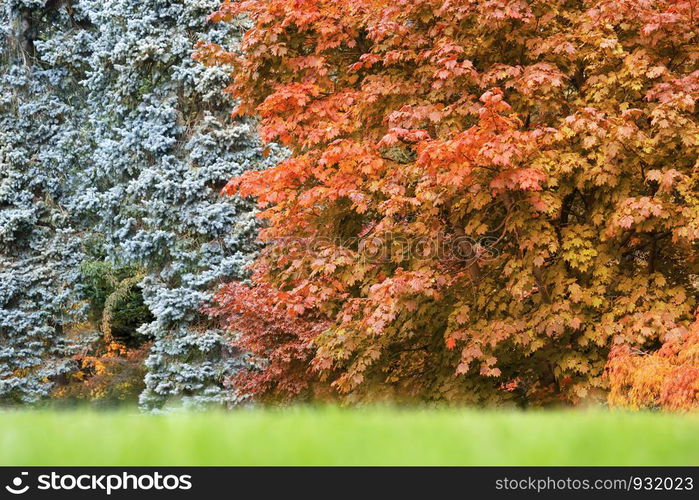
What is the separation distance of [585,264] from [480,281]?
1.29 metres

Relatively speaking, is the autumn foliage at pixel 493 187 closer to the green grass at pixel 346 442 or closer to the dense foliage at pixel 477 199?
the dense foliage at pixel 477 199

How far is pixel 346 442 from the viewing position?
2.94m

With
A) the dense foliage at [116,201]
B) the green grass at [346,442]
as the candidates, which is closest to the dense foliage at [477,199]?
the dense foliage at [116,201]

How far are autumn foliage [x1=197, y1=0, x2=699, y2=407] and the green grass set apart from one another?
15.0 ft

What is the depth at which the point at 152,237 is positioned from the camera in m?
17.4

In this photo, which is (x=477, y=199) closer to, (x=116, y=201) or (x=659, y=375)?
(x=659, y=375)

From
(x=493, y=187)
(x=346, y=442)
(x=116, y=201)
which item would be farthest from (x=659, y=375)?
(x=116, y=201)

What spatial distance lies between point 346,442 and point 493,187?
5.95 metres

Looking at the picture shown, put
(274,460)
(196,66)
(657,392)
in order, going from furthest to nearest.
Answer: (196,66), (657,392), (274,460)

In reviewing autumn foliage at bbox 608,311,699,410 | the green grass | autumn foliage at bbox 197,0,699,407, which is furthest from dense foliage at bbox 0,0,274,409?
the green grass

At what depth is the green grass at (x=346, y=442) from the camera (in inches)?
110

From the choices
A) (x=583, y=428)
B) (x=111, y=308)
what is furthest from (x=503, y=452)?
(x=111, y=308)

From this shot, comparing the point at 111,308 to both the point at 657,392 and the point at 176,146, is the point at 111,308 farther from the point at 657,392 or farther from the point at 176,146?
the point at 657,392

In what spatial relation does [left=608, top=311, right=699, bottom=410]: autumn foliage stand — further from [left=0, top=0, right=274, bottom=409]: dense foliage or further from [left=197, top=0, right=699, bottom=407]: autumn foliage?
[left=0, top=0, right=274, bottom=409]: dense foliage
